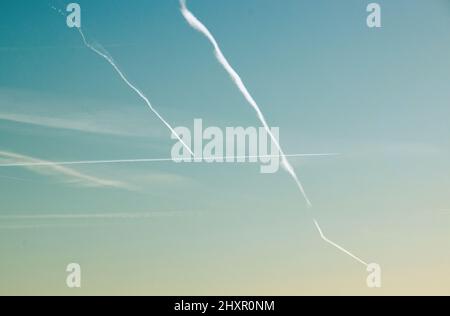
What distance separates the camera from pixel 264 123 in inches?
691
